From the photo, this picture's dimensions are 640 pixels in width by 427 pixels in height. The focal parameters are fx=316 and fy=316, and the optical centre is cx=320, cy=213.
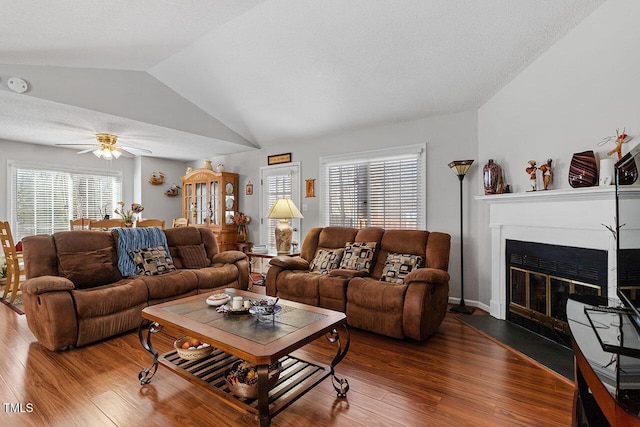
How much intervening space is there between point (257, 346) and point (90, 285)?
2.47m

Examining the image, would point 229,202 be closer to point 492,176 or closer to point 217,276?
point 217,276

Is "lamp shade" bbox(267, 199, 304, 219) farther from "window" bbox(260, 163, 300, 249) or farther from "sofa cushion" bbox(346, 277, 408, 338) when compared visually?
"sofa cushion" bbox(346, 277, 408, 338)

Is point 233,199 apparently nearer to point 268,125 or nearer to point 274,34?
point 268,125

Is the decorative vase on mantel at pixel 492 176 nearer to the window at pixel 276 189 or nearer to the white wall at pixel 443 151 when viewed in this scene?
the white wall at pixel 443 151

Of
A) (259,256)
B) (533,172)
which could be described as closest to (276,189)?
(259,256)

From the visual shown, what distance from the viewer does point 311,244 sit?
4199mm

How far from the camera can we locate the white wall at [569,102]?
220 centimetres

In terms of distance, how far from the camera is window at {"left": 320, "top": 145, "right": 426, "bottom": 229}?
4223 mm

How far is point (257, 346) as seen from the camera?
5.39 ft

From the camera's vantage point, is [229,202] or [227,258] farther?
[229,202]

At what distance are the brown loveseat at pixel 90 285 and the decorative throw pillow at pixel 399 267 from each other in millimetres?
1951

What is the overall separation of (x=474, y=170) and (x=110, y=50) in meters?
4.22

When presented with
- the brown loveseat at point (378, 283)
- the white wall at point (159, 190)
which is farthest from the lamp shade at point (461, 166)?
the white wall at point (159, 190)

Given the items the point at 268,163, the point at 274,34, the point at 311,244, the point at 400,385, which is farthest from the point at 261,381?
the point at 268,163
